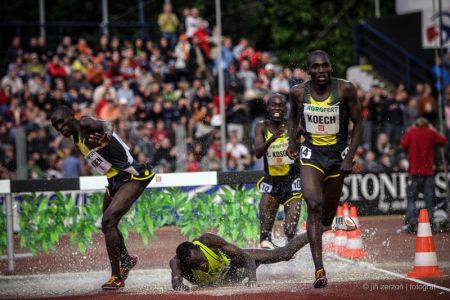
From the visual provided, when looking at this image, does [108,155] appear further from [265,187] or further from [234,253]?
[265,187]

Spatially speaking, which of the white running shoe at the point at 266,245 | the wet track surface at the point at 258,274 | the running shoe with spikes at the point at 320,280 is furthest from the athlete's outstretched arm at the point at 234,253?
the white running shoe at the point at 266,245

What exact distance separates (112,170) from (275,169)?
8.02ft

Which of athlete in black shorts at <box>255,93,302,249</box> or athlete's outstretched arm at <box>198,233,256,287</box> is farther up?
athlete in black shorts at <box>255,93,302,249</box>

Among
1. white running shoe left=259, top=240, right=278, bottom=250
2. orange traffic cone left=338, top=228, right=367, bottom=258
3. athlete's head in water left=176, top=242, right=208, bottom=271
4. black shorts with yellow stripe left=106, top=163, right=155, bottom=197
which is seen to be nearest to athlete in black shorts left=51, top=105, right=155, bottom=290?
black shorts with yellow stripe left=106, top=163, right=155, bottom=197

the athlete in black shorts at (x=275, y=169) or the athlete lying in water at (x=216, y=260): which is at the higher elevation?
the athlete in black shorts at (x=275, y=169)

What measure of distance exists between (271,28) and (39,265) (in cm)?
2589

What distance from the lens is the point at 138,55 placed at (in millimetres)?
27266

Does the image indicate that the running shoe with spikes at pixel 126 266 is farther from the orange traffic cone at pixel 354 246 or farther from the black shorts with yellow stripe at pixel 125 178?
the orange traffic cone at pixel 354 246

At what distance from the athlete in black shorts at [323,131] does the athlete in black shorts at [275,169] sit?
2026mm

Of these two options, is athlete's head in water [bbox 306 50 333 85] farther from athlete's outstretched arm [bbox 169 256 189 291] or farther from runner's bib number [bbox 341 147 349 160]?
athlete's outstretched arm [bbox 169 256 189 291]

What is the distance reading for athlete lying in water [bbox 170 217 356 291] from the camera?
34.4ft

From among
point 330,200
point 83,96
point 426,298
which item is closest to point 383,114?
point 83,96

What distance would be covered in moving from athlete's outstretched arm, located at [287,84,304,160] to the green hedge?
4.22m

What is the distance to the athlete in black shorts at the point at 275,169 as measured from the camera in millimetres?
12820
